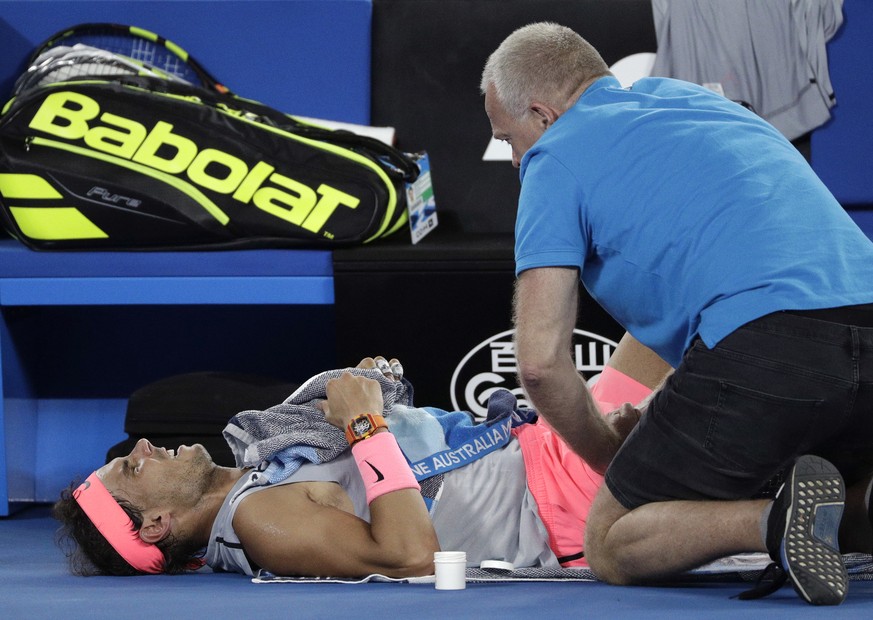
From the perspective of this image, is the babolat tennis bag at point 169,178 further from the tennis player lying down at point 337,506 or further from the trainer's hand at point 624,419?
the trainer's hand at point 624,419

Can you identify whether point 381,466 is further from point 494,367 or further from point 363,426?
point 494,367

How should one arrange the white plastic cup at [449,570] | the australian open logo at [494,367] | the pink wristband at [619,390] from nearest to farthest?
the white plastic cup at [449,570] < the pink wristband at [619,390] < the australian open logo at [494,367]

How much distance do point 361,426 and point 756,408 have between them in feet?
2.14

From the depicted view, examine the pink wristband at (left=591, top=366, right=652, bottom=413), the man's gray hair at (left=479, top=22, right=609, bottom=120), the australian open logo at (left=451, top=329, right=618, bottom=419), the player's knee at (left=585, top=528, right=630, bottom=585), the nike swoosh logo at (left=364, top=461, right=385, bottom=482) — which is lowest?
the australian open logo at (left=451, top=329, right=618, bottom=419)

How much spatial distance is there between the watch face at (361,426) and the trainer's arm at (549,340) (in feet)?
1.04

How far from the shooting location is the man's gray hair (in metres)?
1.81

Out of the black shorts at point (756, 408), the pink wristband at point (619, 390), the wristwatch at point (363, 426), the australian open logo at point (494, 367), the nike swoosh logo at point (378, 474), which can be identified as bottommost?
the australian open logo at point (494, 367)

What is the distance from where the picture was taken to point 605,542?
1738 mm

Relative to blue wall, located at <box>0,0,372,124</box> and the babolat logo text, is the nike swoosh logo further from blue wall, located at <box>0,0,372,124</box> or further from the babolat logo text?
blue wall, located at <box>0,0,372,124</box>

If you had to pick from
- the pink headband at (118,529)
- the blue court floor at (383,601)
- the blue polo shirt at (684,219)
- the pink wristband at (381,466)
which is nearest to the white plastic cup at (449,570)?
the blue court floor at (383,601)

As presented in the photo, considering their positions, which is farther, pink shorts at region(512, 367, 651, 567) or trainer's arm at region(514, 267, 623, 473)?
pink shorts at region(512, 367, 651, 567)

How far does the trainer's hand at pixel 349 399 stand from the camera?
198cm

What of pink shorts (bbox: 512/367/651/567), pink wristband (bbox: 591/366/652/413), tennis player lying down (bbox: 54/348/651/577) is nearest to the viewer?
tennis player lying down (bbox: 54/348/651/577)

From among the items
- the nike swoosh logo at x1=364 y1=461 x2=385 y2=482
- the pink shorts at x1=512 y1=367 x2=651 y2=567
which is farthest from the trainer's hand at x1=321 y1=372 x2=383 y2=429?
the pink shorts at x1=512 y1=367 x2=651 y2=567
